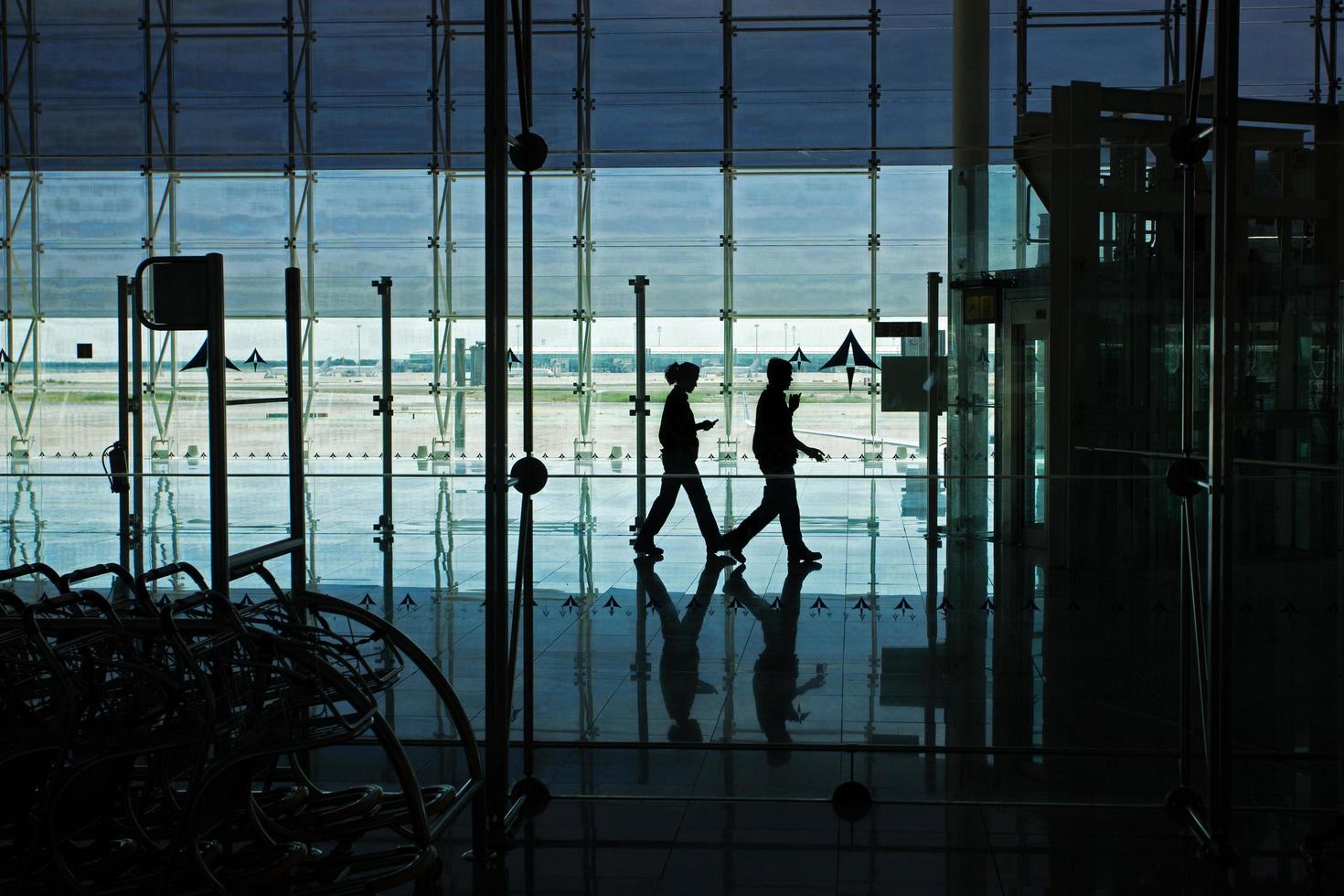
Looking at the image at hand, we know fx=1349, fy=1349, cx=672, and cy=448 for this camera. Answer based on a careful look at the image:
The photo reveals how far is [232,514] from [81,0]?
6.59 meters

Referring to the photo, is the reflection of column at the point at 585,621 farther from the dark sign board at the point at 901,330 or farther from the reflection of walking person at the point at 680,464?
the dark sign board at the point at 901,330

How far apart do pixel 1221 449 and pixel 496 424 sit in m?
1.49

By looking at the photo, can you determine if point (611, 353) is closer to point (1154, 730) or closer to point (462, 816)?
point (462, 816)

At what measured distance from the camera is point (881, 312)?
395cm

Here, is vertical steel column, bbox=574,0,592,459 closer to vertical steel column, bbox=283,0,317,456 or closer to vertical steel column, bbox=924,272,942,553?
vertical steel column, bbox=283,0,317,456

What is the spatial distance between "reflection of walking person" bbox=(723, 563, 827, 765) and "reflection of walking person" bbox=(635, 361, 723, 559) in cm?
17

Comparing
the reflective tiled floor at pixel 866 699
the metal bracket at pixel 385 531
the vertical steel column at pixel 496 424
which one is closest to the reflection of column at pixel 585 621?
the reflective tiled floor at pixel 866 699

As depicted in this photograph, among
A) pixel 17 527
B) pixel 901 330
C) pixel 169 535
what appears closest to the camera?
pixel 901 330

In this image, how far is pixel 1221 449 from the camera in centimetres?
273

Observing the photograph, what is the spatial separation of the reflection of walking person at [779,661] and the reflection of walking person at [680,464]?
0.17 metres

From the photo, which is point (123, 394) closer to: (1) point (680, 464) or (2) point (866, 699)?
(1) point (680, 464)

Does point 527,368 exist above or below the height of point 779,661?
above

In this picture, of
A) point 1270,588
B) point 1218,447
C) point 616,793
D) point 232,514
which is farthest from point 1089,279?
point 232,514

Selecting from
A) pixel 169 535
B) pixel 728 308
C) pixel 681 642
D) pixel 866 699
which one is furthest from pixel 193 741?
pixel 169 535
